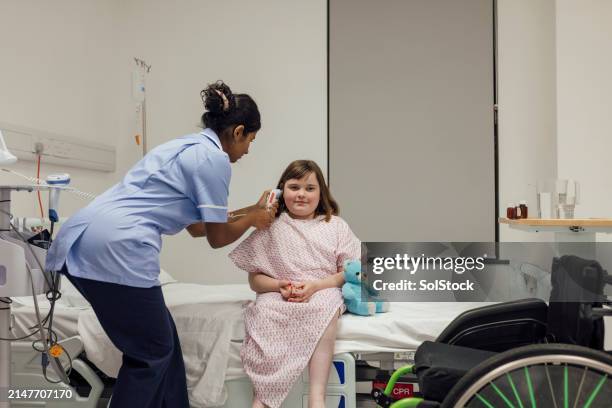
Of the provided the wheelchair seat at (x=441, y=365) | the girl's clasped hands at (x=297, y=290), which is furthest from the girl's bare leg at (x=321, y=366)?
the wheelchair seat at (x=441, y=365)

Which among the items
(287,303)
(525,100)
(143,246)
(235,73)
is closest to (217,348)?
(287,303)

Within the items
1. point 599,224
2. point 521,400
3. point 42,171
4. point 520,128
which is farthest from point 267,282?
point 520,128

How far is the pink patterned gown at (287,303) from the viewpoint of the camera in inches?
70.8

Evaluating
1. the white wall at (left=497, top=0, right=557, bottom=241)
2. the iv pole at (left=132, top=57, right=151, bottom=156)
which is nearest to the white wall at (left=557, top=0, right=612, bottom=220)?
the white wall at (left=497, top=0, right=557, bottom=241)

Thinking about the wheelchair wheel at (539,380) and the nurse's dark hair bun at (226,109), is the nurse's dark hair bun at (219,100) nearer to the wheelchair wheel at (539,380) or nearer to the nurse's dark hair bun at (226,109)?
the nurse's dark hair bun at (226,109)

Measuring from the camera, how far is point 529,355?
1.33 metres

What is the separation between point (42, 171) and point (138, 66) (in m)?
1.06

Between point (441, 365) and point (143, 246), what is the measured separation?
902mm

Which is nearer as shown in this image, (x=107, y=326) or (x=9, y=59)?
(x=107, y=326)

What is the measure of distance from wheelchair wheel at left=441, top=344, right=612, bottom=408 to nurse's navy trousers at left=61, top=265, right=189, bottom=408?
822 mm

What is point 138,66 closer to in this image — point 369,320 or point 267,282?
point 267,282

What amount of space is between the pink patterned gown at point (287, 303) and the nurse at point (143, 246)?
274 millimetres

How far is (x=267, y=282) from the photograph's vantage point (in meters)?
2.06

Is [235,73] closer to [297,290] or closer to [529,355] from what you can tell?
[297,290]
